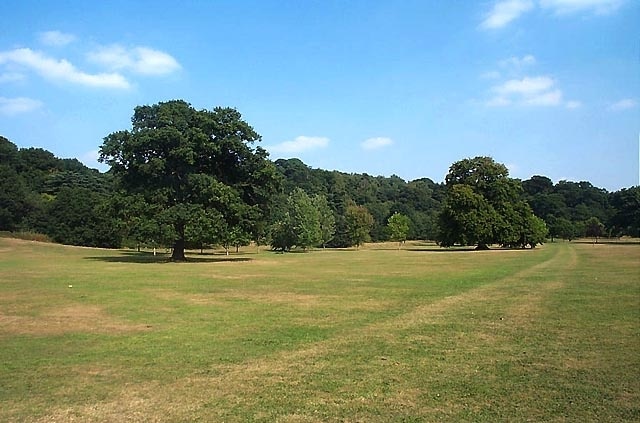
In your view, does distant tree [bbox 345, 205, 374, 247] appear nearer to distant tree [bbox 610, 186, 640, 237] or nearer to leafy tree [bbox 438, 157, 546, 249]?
leafy tree [bbox 438, 157, 546, 249]

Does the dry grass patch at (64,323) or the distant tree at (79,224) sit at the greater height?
the distant tree at (79,224)

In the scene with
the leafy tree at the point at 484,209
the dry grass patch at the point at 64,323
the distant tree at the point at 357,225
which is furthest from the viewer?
the distant tree at the point at 357,225

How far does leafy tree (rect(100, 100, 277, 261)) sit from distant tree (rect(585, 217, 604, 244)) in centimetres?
13198

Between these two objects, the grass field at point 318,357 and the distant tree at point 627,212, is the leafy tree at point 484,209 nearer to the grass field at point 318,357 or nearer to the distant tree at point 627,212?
the distant tree at point 627,212

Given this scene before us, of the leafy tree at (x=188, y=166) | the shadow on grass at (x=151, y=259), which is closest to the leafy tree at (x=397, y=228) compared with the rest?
the shadow on grass at (x=151, y=259)

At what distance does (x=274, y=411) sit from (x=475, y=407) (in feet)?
8.77

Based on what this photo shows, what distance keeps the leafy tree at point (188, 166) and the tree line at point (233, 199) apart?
11 centimetres

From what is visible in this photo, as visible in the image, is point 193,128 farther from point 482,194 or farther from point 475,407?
point 482,194

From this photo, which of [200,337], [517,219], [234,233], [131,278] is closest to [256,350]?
[200,337]

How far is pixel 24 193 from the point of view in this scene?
91812 millimetres

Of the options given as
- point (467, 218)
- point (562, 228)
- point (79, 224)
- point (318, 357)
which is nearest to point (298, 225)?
point (467, 218)

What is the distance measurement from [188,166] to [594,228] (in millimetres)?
141182

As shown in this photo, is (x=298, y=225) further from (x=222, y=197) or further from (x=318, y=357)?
(x=318, y=357)

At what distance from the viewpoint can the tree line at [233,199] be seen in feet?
149
